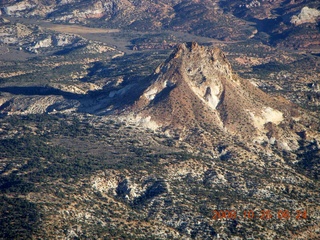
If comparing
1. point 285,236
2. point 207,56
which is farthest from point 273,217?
point 207,56
